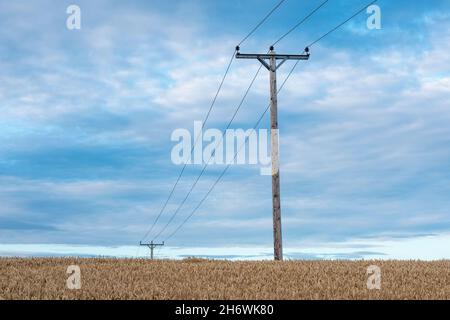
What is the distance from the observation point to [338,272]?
1934 centimetres

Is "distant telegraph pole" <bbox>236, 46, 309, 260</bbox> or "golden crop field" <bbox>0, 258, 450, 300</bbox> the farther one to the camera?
"distant telegraph pole" <bbox>236, 46, 309, 260</bbox>

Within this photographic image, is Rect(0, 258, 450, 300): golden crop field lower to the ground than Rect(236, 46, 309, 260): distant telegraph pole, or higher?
lower

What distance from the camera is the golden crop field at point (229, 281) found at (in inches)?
571

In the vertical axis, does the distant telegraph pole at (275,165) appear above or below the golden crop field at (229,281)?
above

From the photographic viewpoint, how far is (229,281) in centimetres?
1705

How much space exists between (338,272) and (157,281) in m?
5.78

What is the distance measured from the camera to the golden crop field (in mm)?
14508

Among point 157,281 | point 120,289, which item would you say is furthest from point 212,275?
point 120,289

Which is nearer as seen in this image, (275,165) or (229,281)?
(229,281)

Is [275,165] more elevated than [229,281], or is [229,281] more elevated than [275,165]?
[275,165]

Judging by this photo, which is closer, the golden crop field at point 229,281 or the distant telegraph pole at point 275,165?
the golden crop field at point 229,281
